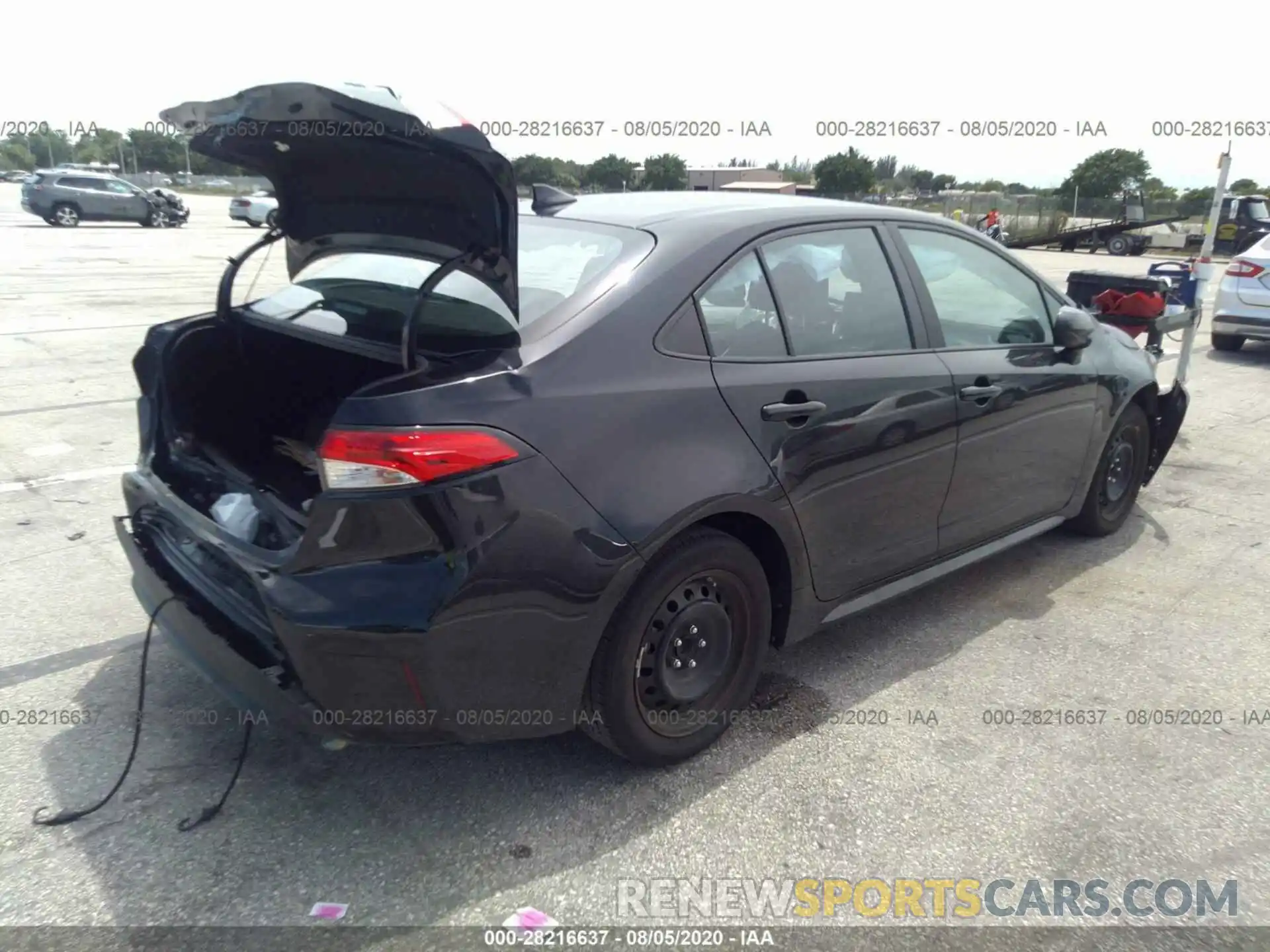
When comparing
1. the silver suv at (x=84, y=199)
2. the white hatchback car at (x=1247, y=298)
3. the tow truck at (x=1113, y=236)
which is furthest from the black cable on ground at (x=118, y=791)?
the tow truck at (x=1113, y=236)

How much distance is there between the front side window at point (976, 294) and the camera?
369cm

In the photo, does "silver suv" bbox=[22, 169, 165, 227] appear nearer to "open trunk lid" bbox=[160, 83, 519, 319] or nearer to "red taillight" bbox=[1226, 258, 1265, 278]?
"red taillight" bbox=[1226, 258, 1265, 278]

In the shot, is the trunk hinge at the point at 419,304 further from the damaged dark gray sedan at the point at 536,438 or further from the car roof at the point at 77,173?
the car roof at the point at 77,173

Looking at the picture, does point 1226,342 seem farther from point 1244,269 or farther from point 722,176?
point 722,176

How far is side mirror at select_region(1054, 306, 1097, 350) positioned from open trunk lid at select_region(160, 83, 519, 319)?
2.59 meters

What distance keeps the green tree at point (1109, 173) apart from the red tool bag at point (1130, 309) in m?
42.4

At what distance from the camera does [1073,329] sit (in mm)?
4027

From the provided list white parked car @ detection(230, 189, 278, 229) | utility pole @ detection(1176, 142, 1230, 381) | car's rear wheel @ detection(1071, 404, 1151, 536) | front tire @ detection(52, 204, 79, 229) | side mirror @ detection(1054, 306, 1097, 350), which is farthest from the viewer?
white parked car @ detection(230, 189, 278, 229)

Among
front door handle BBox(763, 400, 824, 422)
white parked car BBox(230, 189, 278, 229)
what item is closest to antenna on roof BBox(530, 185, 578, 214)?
front door handle BBox(763, 400, 824, 422)

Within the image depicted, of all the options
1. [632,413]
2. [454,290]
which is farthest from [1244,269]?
[454,290]

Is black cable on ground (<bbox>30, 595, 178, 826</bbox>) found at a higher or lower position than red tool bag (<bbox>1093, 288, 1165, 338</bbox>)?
lower

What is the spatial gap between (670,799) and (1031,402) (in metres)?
2.29

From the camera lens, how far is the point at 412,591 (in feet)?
7.50

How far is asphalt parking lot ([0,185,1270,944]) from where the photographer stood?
2467 mm
